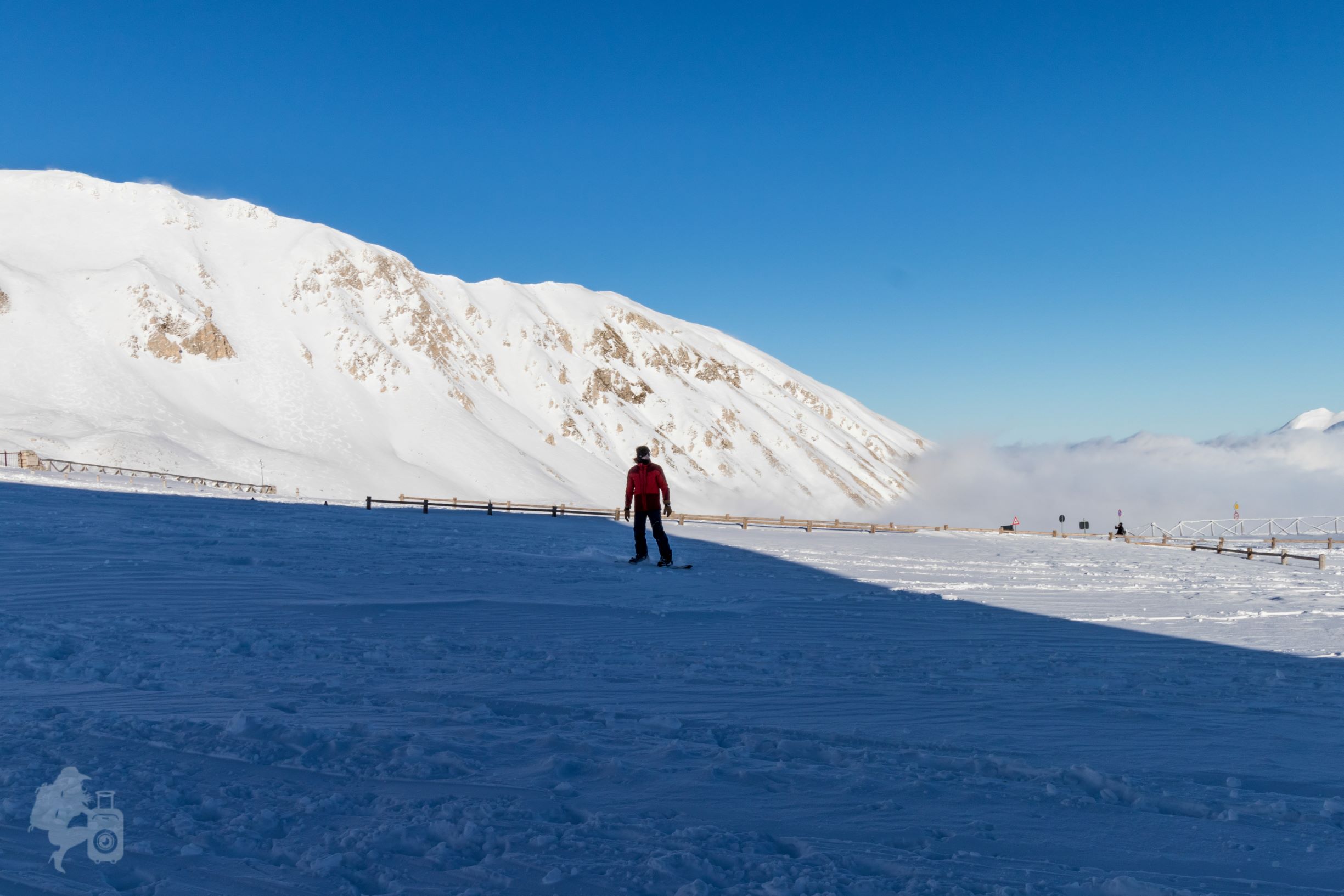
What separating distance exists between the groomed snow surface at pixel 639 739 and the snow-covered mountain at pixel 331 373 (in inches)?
2198

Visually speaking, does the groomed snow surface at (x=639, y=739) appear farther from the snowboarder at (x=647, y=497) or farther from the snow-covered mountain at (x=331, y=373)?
the snow-covered mountain at (x=331, y=373)

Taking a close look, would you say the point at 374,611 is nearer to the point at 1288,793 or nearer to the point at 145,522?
the point at 1288,793

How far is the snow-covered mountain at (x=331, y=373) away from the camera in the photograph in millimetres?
70125

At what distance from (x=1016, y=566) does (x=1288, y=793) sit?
57.7 ft

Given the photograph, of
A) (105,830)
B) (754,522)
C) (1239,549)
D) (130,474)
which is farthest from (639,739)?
(130,474)

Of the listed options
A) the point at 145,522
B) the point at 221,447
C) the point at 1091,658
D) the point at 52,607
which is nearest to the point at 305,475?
the point at 221,447

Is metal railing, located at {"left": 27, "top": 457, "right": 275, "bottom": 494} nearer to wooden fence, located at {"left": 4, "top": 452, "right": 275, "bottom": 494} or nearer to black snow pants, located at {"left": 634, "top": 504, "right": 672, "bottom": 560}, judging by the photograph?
wooden fence, located at {"left": 4, "top": 452, "right": 275, "bottom": 494}

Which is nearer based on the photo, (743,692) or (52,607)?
(743,692)

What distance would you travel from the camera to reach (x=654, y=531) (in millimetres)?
16094

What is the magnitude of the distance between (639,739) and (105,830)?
2828mm

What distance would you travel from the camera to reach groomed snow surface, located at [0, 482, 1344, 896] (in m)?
3.74

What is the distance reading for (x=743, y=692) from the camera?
683cm

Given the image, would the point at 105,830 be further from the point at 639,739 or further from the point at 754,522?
the point at 754,522

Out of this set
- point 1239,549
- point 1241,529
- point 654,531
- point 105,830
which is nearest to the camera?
point 105,830
